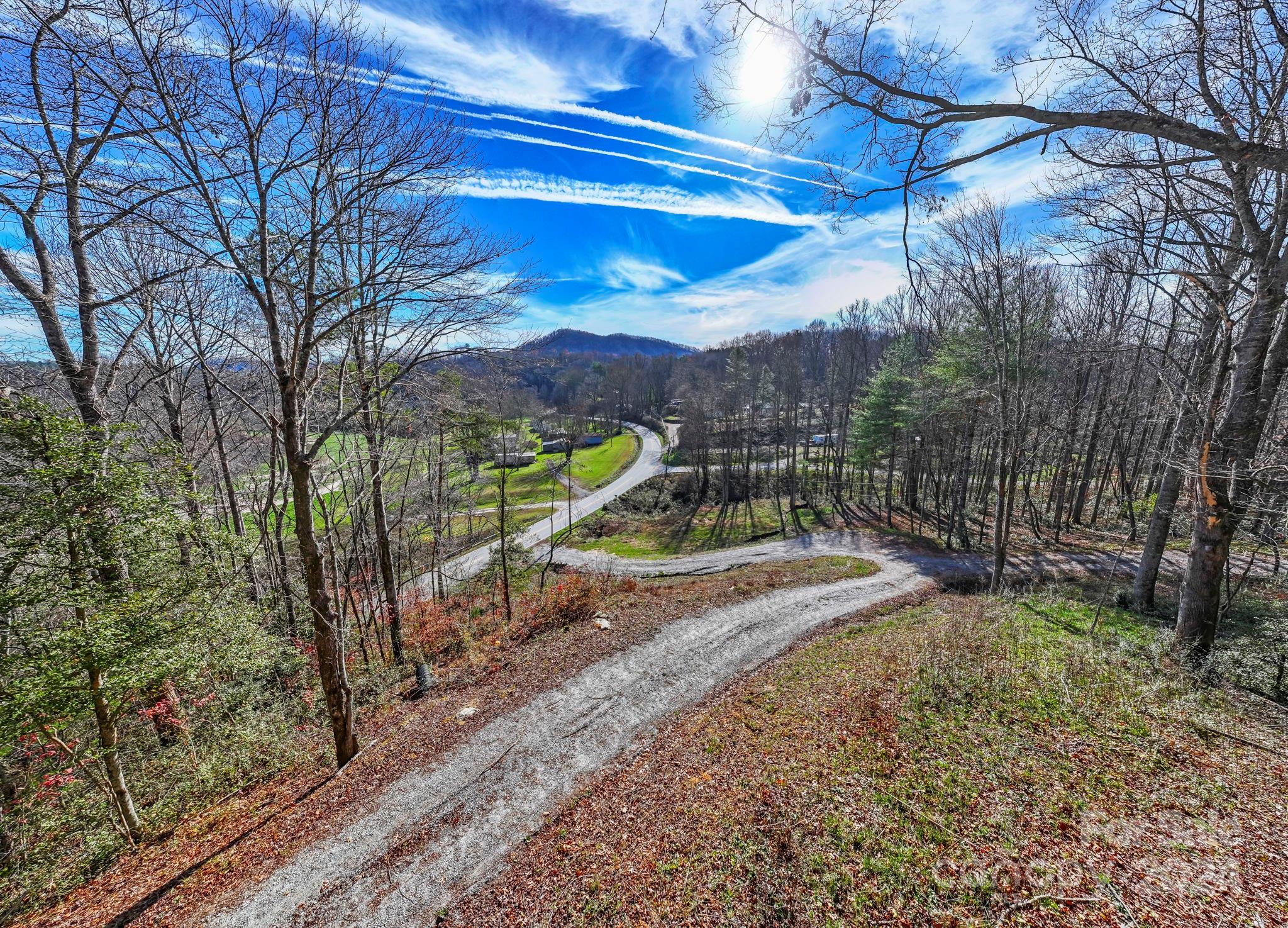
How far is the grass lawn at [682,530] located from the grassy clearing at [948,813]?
18533 mm

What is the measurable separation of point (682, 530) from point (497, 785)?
23.2 m

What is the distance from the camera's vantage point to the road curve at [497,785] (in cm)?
511

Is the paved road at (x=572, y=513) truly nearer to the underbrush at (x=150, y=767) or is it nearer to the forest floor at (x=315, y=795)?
the forest floor at (x=315, y=795)

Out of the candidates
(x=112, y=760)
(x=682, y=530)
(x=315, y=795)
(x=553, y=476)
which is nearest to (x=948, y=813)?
(x=315, y=795)

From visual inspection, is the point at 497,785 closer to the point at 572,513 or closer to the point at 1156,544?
the point at 1156,544

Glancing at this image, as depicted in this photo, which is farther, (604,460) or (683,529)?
(604,460)

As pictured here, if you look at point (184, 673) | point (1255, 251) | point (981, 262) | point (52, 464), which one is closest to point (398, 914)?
point (184, 673)

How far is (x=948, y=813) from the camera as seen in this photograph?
449 cm

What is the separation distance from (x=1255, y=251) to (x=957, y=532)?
17.3 meters

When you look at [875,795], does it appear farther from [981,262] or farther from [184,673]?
[981,262]

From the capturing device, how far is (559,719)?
8.19 meters

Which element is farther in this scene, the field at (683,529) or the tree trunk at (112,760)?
the field at (683,529)

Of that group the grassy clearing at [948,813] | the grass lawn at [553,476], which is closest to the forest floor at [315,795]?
the grassy clearing at [948,813]

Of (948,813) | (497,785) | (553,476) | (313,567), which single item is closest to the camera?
(948,813)
